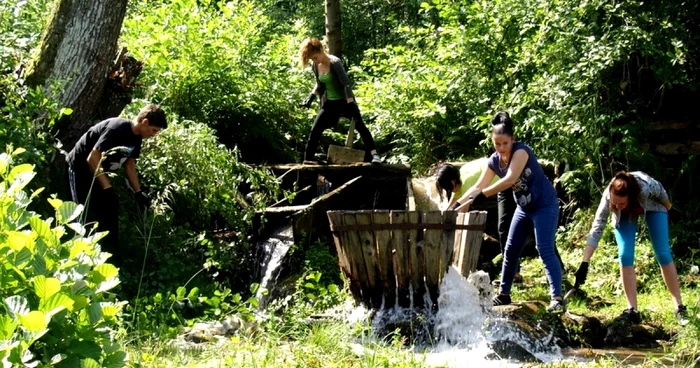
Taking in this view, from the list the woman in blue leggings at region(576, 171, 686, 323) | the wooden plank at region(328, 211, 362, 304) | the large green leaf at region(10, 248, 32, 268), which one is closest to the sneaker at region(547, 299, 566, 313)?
the woman in blue leggings at region(576, 171, 686, 323)

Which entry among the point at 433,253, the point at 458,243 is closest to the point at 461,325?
the point at 433,253

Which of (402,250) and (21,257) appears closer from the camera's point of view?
(21,257)

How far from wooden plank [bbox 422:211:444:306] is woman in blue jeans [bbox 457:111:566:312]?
34cm

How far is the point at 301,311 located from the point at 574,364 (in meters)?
2.32

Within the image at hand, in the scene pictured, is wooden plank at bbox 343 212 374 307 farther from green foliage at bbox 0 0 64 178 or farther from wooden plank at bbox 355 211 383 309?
green foliage at bbox 0 0 64 178

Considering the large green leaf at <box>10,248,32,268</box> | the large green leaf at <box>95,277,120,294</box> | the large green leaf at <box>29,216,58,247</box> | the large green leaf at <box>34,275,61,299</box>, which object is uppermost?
the large green leaf at <box>29,216,58,247</box>

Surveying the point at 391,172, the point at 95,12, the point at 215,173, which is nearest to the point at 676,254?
the point at 391,172

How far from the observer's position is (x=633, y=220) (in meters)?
6.93

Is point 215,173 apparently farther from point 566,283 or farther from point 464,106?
point 464,106

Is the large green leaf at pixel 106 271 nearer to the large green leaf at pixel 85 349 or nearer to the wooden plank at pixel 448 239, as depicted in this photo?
the large green leaf at pixel 85 349

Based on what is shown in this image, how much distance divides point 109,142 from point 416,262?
108 inches

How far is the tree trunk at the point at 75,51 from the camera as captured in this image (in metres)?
8.35

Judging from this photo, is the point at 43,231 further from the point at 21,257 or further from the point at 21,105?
the point at 21,105

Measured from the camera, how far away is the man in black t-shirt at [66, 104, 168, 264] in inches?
268
